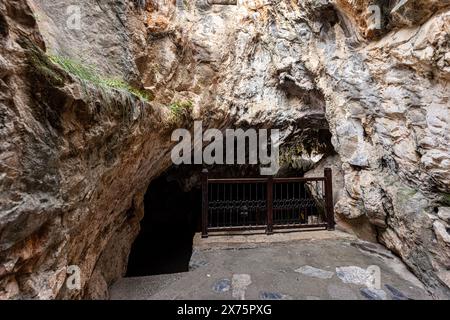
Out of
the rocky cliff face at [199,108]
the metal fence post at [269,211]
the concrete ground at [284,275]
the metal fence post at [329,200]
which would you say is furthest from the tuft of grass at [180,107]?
the metal fence post at [329,200]

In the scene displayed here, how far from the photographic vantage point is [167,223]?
440 inches

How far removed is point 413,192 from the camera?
3900 mm

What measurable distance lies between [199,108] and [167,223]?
7119 millimetres

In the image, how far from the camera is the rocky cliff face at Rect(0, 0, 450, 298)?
1886mm

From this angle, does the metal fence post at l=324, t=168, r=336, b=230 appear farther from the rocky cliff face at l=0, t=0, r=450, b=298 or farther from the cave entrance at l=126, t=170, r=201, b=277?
the cave entrance at l=126, t=170, r=201, b=277

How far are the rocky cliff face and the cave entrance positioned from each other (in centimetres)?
423

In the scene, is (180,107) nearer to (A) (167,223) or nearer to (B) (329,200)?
(B) (329,200)

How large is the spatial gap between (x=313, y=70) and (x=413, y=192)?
388 cm

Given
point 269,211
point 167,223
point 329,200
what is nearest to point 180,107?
point 269,211

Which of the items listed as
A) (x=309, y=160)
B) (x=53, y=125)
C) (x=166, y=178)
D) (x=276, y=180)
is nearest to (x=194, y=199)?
(x=166, y=178)

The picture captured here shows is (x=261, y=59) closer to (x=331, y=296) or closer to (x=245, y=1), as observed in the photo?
(x=245, y=1)

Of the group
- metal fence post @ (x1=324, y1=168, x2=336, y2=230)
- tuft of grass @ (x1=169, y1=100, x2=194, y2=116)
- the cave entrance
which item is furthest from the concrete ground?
the cave entrance

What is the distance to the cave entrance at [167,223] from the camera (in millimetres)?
9016

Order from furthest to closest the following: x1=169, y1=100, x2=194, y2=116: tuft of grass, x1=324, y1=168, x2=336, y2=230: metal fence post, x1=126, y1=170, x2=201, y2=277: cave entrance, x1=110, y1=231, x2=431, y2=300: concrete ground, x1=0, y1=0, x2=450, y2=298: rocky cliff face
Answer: x1=126, y1=170, x2=201, y2=277: cave entrance, x1=324, y1=168, x2=336, y2=230: metal fence post, x1=169, y1=100, x2=194, y2=116: tuft of grass, x1=110, y1=231, x2=431, y2=300: concrete ground, x1=0, y1=0, x2=450, y2=298: rocky cliff face
